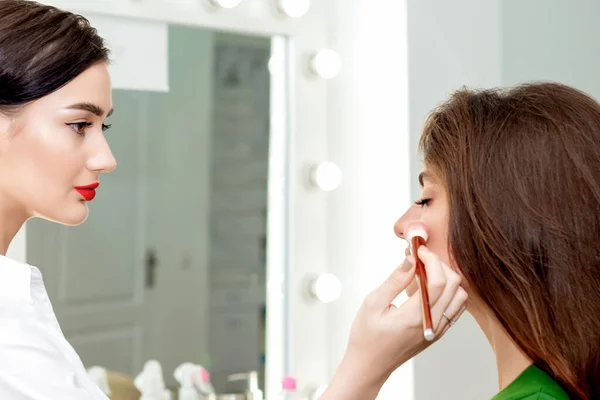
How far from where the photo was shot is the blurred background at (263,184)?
120cm

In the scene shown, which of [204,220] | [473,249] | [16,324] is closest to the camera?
[16,324]

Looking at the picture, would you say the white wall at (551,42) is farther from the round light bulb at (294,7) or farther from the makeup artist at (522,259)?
the makeup artist at (522,259)

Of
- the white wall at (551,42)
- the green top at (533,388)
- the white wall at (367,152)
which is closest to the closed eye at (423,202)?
the green top at (533,388)

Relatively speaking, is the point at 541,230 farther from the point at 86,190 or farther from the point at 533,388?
the point at 86,190

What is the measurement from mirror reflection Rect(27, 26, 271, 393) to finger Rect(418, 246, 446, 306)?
0.54 m

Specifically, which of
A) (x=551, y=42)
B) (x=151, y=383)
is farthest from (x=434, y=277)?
(x=551, y=42)

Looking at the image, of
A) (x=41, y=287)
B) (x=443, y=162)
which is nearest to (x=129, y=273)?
(x=41, y=287)

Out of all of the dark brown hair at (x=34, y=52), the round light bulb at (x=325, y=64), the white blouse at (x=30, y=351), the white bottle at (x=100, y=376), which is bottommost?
the white bottle at (x=100, y=376)

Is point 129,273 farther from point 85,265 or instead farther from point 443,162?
point 443,162

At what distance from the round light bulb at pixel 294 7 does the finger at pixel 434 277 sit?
64 cm

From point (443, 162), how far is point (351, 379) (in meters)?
0.26

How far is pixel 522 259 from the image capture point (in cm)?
82

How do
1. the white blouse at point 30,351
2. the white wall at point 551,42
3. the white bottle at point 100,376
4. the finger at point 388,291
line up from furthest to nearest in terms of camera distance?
the white wall at point 551,42 → the white bottle at point 100,376 → the finger at point 388,291 → the white blouse at point 30,351

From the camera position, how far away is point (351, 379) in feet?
2.79
